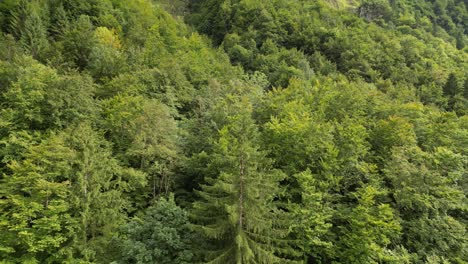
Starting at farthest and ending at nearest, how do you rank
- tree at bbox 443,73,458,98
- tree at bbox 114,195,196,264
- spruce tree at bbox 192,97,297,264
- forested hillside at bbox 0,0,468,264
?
1. tree at bbox 443,73,458,98
2. forested hillside at bbox 0,0,468,264
3. tree at bbox 114,195,196,264
4. spruce tree at bbox 192,97,297,264

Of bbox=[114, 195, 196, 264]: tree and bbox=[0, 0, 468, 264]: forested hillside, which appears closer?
bbox=[114, 195, 196, 264]: tree

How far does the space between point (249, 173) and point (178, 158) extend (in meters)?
11.4

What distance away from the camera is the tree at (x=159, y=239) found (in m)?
15.3

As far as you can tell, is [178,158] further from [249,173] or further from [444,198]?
[444,198]

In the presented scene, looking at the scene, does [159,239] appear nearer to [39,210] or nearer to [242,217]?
[242,217]

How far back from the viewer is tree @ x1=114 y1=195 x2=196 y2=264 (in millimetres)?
15316

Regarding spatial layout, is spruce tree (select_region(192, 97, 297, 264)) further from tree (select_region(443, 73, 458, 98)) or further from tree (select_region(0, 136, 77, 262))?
tree (select_region(443, 73, 458, 98))

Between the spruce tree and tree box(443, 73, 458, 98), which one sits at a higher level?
tree box(443, 73, 458, 98)

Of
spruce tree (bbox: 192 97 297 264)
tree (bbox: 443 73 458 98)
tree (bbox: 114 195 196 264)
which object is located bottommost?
tree (bbox: 114 195 196 264)

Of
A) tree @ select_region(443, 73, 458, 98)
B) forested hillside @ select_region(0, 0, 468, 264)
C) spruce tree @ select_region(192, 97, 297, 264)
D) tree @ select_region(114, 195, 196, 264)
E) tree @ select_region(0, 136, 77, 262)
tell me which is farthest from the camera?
tree @ select_region(443, 73, 458, 98)

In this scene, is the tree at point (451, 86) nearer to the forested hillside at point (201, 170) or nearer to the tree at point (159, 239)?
the forested hillside at point (201, 170)

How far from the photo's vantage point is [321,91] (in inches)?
1281

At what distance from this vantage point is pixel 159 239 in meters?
15.7

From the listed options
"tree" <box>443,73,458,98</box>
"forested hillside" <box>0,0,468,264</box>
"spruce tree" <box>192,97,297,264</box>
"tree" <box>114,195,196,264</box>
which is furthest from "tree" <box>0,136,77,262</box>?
"tree" <box>443,73,458,98</box>
